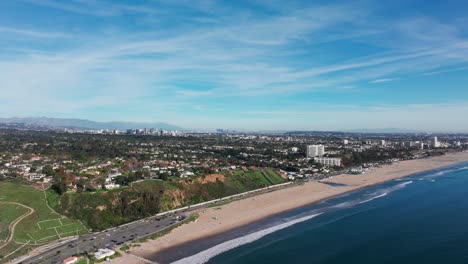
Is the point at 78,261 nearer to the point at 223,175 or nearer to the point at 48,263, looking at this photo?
the point at 48,263

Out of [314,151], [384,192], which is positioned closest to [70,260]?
[384,192]

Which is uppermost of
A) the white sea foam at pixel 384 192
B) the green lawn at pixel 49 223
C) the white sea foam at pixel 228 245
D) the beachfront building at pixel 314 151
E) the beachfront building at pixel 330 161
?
the beachfront building at pixel 314 151

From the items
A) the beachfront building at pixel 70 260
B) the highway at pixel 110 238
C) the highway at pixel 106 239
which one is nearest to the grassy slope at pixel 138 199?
the highway at pixel 110 238

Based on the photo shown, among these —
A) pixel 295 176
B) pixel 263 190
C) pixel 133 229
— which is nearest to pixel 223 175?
pixel 263 190

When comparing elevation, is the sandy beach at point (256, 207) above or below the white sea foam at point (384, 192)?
below

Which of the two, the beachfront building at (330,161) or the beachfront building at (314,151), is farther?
the beachfront building at (314,151)

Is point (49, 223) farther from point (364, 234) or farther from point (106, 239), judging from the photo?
point (364, 234)

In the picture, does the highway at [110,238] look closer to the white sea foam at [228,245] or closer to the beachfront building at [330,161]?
the white sea foam at [228,245]
